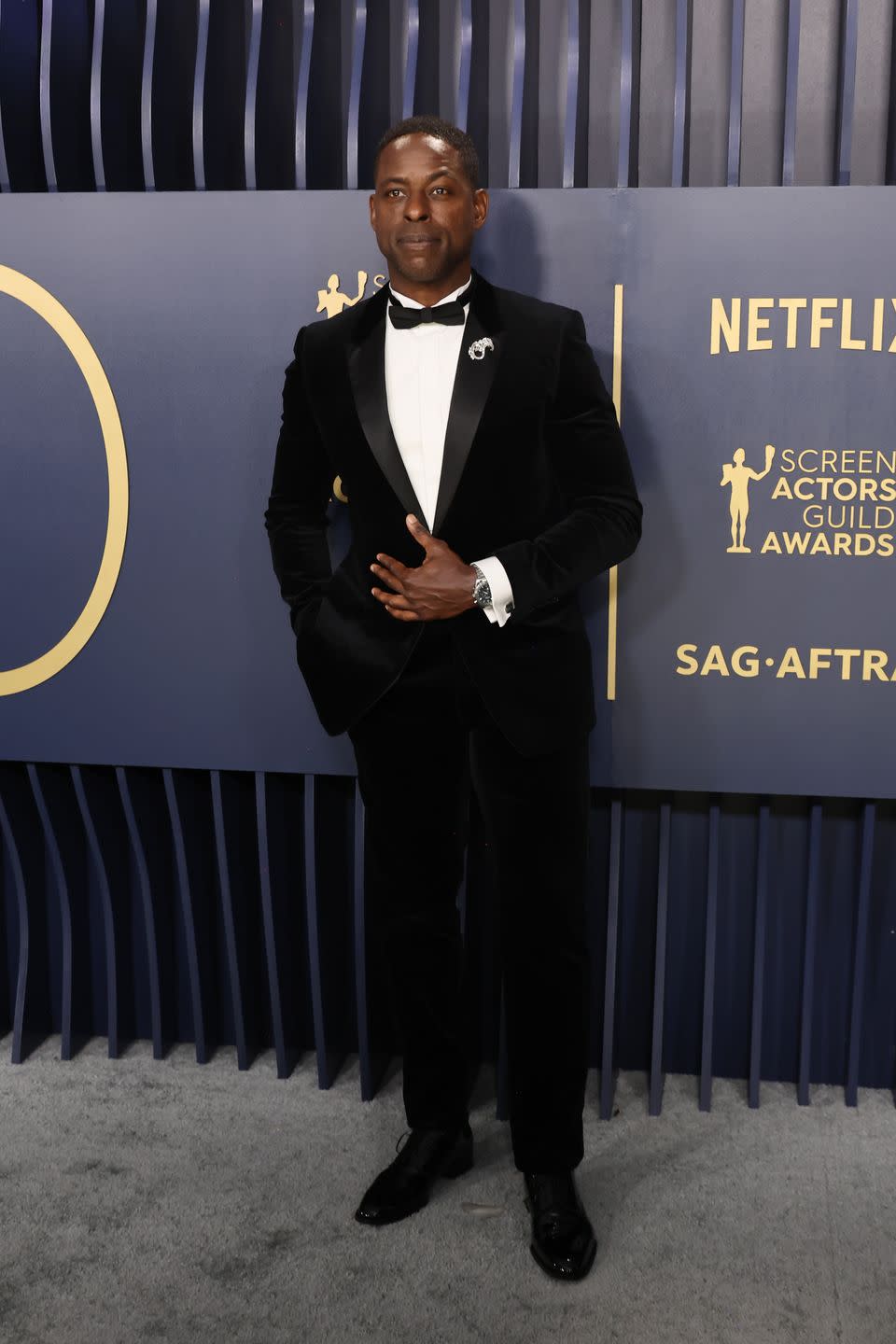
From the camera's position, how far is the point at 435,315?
2.08m

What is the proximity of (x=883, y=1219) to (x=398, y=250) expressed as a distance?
193 centimetres

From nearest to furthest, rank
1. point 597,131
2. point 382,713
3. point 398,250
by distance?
point 398,250, point 382,713, point 597,131

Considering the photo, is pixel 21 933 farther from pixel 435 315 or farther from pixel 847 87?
pixel 847 87

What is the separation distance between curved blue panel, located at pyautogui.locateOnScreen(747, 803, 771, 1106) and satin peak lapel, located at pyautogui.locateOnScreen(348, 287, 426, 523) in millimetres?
1083

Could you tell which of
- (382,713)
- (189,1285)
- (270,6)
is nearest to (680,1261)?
(189,1285)

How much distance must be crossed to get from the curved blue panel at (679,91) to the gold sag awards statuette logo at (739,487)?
549mm

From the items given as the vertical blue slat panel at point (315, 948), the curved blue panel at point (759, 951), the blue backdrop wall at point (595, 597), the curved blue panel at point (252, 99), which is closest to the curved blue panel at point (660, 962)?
the blue backdrop wall at point (595, 597)

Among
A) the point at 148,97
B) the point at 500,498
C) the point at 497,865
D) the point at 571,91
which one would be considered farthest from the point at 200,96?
the point at 497,865

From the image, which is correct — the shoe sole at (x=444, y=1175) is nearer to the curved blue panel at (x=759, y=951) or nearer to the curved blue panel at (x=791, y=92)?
the curved blue panel at (x=759, y=951)

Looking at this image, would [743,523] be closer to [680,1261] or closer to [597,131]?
[597,131]

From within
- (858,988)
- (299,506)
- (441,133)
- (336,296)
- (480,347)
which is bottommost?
(858,988)

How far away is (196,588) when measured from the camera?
260 cm

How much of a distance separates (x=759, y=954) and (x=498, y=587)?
1165 mm

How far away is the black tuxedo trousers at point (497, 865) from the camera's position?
2.15m
